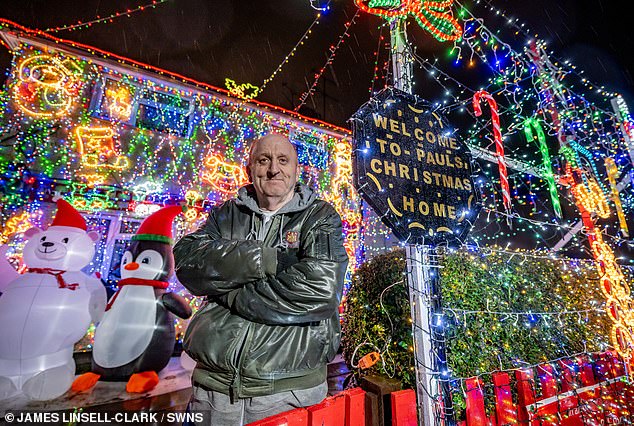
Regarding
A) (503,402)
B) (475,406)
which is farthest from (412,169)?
(503,402)

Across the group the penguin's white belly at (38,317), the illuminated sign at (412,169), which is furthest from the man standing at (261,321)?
the penguin's white belly at (38,317)

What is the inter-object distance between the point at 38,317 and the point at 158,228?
6.50 feet

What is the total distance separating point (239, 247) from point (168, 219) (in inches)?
169

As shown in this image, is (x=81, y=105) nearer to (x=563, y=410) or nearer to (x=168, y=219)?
(x=168, y=219)

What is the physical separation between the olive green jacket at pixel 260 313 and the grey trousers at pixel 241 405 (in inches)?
2.3

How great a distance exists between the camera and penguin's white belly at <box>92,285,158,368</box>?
4.18m

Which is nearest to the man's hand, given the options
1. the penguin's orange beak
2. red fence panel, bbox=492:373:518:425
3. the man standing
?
the man standing

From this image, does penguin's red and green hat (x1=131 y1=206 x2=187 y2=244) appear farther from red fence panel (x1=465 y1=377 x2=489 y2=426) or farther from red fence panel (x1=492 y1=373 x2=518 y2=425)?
red fence panel (x1=492 y1=373 x2=518 y2=425)

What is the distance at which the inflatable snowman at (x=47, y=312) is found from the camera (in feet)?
11.8

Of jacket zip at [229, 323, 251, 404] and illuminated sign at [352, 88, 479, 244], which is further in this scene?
illuminated sign at [352, 88, 479, 244]

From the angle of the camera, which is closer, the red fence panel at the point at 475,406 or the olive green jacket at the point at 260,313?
the olive green jacket at the point at 260,313

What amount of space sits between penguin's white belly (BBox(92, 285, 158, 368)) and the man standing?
11.6 ft

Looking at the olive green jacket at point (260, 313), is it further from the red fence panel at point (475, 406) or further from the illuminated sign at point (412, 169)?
the red fence panel at point (475, 406)

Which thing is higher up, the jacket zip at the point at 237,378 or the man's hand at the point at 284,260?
the man's hand at the point at 284,260
